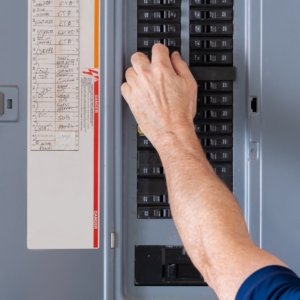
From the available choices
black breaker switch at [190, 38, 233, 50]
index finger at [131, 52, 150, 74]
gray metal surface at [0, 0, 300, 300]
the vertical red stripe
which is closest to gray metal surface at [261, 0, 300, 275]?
gray metal surface at [0, 0, 300, 300]

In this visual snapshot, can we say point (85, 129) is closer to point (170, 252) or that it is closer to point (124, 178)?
point (124, 178)

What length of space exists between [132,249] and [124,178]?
21 centimetres

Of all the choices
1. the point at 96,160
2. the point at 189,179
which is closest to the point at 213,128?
the point at 189,179

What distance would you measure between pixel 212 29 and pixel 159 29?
0.15 meters

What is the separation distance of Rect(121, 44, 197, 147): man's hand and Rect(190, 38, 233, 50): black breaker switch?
0.10 metres

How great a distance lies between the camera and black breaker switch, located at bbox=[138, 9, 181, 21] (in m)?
1.10

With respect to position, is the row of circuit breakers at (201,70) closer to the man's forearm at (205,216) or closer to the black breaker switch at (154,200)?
the black breaker switch at (154,200)

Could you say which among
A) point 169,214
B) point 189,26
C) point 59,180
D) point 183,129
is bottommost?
point 169,214

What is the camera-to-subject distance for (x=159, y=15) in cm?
110

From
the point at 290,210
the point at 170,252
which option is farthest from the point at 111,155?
the point at 290,210

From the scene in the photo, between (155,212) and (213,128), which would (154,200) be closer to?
(155,212)

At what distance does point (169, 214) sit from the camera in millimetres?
1119

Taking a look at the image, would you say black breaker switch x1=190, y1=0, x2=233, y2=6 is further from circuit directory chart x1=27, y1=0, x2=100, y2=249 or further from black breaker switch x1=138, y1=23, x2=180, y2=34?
circuit directory chart x1=27, y1=0, x2=100, y2=249

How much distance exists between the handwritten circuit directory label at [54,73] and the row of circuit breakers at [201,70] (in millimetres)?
193
